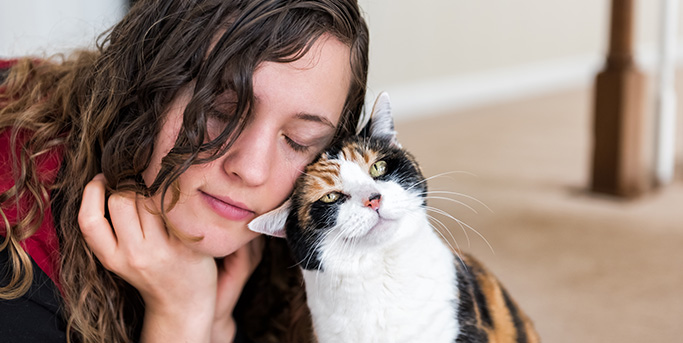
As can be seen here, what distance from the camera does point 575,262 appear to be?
6.11ft

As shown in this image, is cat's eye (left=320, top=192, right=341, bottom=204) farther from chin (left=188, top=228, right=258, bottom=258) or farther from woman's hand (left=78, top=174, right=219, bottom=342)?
woman's hand (left=78, top=174, right=219, bottom=342)

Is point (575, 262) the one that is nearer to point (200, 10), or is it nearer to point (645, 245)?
point (645, 245)

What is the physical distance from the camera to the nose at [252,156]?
0.84 meters

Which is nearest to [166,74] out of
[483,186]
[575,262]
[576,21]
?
[575,262]

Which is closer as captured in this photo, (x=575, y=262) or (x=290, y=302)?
(x=290, y=302)

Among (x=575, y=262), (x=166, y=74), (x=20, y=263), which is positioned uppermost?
(x=166, y=74)

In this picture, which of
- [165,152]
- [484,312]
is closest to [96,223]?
[165,152]

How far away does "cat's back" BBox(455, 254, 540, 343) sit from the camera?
864 mm

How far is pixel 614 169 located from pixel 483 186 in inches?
18.8

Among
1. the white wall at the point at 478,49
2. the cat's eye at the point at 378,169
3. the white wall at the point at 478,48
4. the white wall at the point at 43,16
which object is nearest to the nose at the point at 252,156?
the cat's eye at the point at 378,169

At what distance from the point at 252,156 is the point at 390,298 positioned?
26cm

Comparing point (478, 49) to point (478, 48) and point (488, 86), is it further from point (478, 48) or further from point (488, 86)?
point (488, 86)

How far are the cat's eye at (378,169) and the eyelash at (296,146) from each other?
0.32 ft

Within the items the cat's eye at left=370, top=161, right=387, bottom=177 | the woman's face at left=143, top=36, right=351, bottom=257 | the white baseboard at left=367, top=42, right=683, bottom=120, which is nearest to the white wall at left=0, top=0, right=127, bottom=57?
the white baseboard at left=367, top=42, right=683, bottom=120
